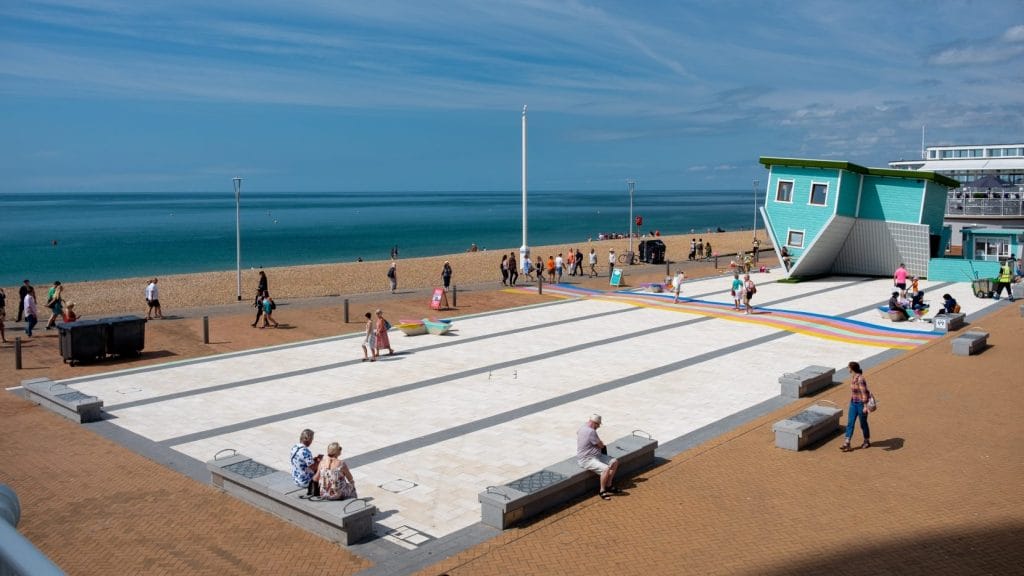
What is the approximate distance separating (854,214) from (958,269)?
5.09 meters

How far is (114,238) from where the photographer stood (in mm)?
99188

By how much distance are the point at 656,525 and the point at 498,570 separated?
2352mm

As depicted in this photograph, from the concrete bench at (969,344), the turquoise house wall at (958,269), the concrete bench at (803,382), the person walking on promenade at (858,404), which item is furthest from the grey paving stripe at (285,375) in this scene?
the turquoise house wall at (958,269)


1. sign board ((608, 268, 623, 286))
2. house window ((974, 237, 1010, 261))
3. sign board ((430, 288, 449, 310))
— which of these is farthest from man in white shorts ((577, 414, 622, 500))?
house window ((974, 237, 1010, 261))

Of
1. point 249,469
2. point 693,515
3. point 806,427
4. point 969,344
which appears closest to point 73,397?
point 249,469

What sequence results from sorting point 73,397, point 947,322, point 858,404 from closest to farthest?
1. point 858,404
2. point 73,397
3. point 947,322

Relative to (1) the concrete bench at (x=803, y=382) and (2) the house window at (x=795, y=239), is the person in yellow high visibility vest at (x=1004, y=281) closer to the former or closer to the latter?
(2) the house window at (x=795, y=239)

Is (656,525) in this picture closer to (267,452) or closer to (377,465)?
(377,465)

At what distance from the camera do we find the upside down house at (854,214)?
36.0 metres

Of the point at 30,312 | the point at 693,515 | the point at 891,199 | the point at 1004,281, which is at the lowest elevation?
the point at 693,515

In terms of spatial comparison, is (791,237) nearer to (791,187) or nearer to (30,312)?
(791,187)

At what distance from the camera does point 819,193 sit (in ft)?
120

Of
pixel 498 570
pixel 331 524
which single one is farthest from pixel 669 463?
pixel 331 524

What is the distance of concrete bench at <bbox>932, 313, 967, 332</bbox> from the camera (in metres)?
23.9
